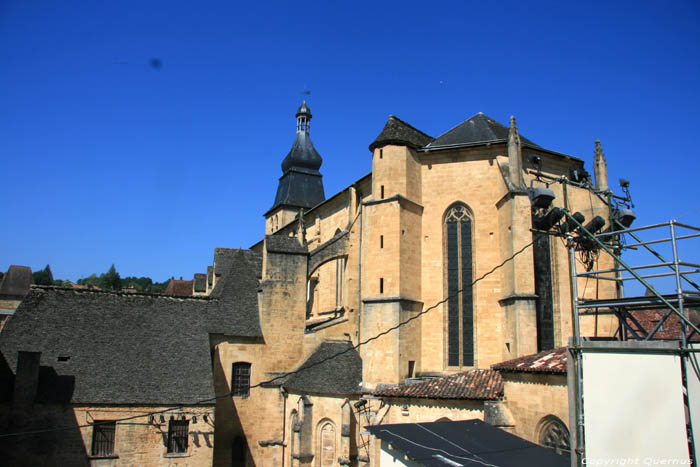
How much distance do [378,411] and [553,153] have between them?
12864 millimetres

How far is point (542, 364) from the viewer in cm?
1596

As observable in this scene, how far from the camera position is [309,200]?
52.1 metres

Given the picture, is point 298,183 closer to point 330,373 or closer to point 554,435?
point 330,373

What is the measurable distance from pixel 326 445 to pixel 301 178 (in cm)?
3503

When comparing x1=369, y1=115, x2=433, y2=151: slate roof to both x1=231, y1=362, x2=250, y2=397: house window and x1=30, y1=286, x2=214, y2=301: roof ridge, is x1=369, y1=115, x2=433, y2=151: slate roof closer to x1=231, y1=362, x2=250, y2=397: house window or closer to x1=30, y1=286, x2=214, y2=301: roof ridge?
x1=30, y1=286, x2=214, y2=301: roof ridge

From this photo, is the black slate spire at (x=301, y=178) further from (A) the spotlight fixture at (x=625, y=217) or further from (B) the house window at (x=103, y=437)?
(A) the spotlight fixture at (x=625, y=217)

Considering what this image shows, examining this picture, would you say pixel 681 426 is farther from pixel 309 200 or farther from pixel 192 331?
pixel 309 200

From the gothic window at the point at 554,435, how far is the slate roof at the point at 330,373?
736 centimetres

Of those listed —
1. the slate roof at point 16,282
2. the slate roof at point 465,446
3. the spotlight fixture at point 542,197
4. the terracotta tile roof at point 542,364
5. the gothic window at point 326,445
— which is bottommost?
the gothic window at point 326,445

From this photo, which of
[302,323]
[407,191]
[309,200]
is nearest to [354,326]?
[302,323]

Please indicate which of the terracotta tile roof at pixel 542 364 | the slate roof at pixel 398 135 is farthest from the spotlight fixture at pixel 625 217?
the slate roof at pixel 398 135

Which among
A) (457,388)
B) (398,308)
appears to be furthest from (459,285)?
(457,388)

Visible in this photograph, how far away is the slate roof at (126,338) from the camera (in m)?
19.6

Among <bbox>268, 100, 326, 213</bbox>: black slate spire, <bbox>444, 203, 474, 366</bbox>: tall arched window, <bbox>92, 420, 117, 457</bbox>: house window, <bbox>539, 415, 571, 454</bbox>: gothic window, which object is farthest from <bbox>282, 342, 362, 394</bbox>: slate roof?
<bbox>268, 100, 326, 213</bbox>: black slate spire
